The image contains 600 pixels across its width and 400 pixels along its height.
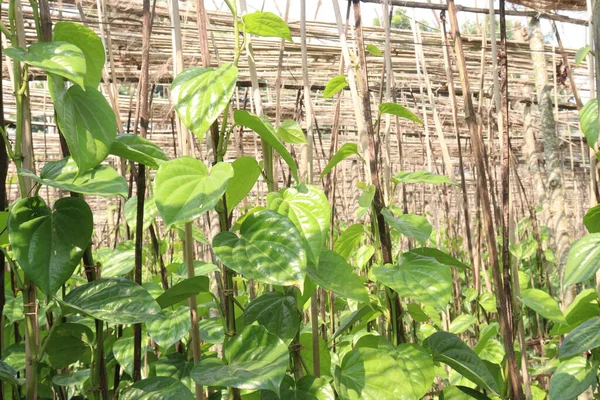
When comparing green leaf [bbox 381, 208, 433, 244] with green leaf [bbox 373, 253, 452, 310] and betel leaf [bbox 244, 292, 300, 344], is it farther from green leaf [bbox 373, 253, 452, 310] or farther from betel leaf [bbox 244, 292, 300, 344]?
betel leaf [bbox 244, 292, 300, 344]

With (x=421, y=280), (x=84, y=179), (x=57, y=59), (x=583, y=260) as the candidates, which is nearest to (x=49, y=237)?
(x=84, y=179)

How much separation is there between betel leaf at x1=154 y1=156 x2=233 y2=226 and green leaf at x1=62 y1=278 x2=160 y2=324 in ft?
0.37

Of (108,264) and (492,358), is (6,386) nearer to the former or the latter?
(108,264)

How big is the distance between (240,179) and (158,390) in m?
0.26

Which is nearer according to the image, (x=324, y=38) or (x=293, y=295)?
(x=293, y=295)

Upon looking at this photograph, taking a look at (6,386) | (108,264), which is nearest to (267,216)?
(108,264)

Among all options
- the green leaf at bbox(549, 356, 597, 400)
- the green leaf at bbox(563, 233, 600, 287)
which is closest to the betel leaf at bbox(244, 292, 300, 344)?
the green leaf at bbox(563, 233, 600, 287)

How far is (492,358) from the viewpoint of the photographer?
126 centimetres

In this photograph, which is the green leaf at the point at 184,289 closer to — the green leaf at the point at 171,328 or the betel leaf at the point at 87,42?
the green leaf at the point at 171,328

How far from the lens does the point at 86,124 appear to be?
572 millimetres

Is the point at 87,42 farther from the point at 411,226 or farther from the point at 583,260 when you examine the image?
the point at 583,260

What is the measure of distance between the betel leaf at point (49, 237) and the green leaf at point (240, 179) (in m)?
0.17

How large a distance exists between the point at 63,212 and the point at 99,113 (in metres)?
0.12

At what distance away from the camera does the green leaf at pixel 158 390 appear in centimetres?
64
